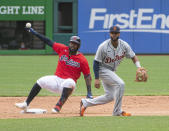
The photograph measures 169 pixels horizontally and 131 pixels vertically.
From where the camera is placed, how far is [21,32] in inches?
1070

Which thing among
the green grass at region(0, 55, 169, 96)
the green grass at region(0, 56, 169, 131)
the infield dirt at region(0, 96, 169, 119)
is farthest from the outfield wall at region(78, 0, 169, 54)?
the infield dirt at region(0, 96, 169, 119)

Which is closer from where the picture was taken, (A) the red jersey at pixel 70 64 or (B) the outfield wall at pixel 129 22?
(A) the red jersey at pixel 70 64

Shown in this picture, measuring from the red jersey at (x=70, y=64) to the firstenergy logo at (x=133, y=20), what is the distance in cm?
1901

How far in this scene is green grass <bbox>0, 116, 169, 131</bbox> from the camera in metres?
6.33

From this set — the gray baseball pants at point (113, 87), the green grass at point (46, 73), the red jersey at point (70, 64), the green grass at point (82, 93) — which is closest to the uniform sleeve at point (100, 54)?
the gray baseball pants at point (113, 87)

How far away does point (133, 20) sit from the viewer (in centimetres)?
2767

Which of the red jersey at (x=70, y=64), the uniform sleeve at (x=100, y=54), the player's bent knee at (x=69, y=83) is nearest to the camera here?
the uniform sleeve at (x=100, y=54)

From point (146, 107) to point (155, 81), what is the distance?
518 centimetres

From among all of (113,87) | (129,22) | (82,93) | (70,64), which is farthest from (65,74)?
(129,22)

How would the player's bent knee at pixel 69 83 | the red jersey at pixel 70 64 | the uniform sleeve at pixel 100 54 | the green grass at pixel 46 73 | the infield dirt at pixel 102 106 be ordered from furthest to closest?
the green grass at pixel 46 73 → the infield dirt at pixel 102 106 → the red jersey at pixel 70 64 → the player's bent knee at pixel 69 83 → the uniform sleeve at pixel 100 54

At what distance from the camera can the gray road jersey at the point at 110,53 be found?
7.98m

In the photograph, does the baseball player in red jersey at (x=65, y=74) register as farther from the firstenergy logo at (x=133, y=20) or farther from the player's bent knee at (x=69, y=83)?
the firstenergy logo at (x=133, y=20)

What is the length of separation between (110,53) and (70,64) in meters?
0.96

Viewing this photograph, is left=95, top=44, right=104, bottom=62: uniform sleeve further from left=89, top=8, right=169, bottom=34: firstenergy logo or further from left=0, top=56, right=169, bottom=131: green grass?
left=89, top=8, right=169, bottom=34: firstenergy logo
